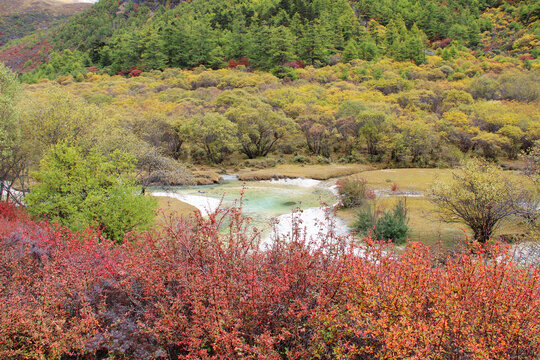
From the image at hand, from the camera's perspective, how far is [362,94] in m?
57.8

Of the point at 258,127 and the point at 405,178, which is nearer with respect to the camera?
the point at 405,178

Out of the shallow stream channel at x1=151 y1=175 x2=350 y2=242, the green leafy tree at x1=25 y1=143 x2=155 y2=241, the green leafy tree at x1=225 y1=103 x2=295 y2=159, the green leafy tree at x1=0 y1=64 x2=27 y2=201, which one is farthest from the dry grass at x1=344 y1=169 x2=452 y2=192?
the green leafy tree at x1=0 y1=64 x2=27 y2=201

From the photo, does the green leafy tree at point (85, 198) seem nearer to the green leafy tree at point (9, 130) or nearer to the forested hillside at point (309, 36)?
the green leafy tree at point (9, 130)

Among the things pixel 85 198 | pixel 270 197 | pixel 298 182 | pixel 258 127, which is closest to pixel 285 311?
pixel 85 198

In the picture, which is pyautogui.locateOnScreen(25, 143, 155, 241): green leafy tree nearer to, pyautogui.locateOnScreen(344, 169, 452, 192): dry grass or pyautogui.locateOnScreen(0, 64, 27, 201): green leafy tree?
pyautogui.locateOnScreen(0, 64, 27, 201): green leafy tree

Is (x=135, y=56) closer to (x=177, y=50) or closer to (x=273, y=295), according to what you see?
(x=177, y=50)

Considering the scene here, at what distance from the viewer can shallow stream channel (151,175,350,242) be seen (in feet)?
69.5

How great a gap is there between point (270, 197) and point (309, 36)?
238 feet

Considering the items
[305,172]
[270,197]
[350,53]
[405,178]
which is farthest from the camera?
[350,53]

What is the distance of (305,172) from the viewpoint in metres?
Result: 36.8

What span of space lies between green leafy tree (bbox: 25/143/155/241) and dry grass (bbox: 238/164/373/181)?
63.2ft

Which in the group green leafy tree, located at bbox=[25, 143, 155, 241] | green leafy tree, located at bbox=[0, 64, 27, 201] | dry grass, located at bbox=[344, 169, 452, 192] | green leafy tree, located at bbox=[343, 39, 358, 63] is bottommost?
dry grass, located at bbox=[344, 169, 452, 192]

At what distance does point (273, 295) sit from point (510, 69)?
78.9 m

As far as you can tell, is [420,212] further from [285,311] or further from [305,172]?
[285,311]
